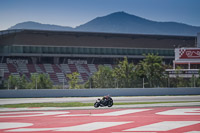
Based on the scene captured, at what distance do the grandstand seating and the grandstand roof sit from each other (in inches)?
222

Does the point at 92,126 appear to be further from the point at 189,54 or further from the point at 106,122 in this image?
the point at 189,54

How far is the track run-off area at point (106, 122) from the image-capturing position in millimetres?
19234

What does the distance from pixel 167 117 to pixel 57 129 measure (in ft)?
25.7

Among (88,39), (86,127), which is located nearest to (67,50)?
(88,39)

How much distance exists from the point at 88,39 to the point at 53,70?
13.4m

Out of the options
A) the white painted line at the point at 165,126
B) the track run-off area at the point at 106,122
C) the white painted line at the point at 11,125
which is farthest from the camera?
the white painted line at the point at 11,125

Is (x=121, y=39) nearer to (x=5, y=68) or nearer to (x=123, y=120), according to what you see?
(x=5, y=68)

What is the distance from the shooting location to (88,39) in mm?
85125

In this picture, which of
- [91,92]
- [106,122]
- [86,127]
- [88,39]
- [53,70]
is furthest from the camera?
[88,39]

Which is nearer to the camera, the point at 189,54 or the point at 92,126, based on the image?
the point at 92,126

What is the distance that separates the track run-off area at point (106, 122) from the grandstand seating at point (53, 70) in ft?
146

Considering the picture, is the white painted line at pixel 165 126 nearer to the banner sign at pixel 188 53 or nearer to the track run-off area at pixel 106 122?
the track run-off area at pixel 106 122

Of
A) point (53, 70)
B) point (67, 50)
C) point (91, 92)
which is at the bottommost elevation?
point (91, 92)

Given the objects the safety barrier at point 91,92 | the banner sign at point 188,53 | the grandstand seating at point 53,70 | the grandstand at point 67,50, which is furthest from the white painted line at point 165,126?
the banner sign at point 188,53
